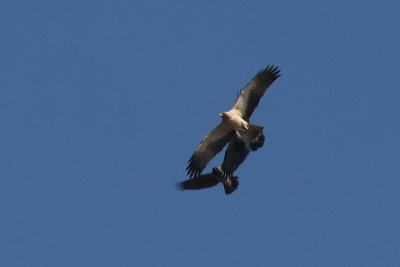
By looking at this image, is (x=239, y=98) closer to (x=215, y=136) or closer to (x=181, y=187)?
(x=215, y=136)

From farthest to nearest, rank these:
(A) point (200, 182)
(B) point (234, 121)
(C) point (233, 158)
→ (A) point (200, 182)
(C) point (233, 158)
(B) point (234, 121)

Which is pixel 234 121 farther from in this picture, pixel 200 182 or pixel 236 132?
pixel 200 182

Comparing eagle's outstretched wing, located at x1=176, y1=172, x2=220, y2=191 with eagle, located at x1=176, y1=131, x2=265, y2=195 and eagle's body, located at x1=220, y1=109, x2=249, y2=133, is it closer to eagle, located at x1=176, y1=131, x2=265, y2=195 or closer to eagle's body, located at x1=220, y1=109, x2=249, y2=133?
eagle, located at x1=176, y1=131, x2=265, y2=195

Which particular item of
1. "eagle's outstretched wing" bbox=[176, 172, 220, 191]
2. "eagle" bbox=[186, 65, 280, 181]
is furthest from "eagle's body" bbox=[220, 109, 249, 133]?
"eagle's outstretched wing" bbox=[176, 172, 220, 191]

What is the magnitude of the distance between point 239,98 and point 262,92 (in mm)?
645

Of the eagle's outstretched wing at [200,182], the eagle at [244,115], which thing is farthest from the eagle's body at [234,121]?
the eagle's outstretched wing at [200,182]

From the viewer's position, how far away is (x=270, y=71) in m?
39.1

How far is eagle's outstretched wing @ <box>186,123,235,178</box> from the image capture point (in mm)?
39469

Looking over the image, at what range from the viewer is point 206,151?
3962 centimetres

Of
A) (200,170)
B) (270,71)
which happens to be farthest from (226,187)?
(270,71)

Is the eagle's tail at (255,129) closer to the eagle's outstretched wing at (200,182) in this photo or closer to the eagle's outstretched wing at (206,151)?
the eagle's outstretched wing at (206,151)

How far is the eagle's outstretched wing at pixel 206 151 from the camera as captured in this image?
3947 cm

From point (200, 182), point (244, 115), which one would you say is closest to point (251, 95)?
point (244, 115)

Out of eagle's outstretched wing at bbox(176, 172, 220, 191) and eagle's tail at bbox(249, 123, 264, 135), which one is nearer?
eagle's tail at bbox(249, 123, 264, 135)
